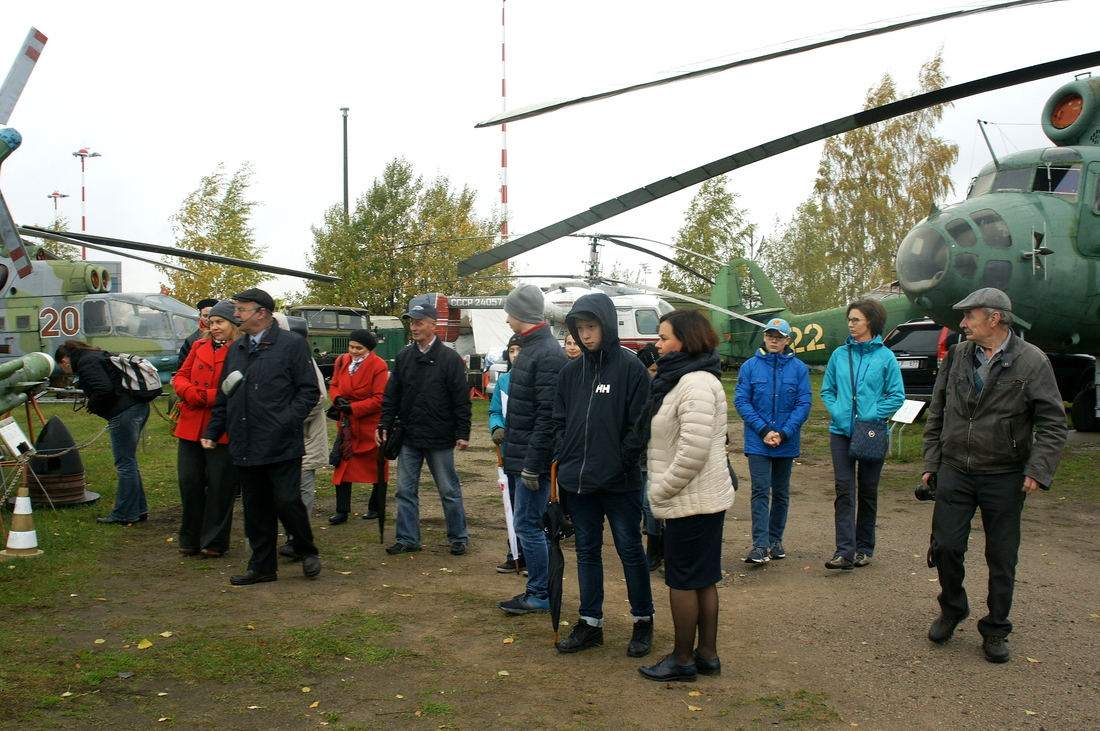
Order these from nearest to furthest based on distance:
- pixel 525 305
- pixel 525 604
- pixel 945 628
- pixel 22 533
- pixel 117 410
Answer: pixel 945 628
pixel 525 604
pixel 525 305
pixel 22 533
pixel 117 410

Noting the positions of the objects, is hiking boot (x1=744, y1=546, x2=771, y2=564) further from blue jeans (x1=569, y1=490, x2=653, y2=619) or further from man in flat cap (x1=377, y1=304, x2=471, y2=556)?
man in flat cap (x1=377, y1=304, x2=471, y2=556)

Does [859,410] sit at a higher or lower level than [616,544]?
higher

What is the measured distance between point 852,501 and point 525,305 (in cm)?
283

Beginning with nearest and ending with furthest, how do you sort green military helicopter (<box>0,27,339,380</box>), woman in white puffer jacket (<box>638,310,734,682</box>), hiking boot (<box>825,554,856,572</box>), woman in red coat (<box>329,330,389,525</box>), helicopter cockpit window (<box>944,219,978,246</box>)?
1. woman in white puffer jacket (<box>638,310,734,682</box>)
2. hiking boot (<box>825,554,856,572</box>)
3. woman in red coat (<box>329,330,389,525</box>)
4. helicopter cockpit window (<box>944,219,978,246</box>)
5. green military helicopter (<box>0,27,339,380</box>)

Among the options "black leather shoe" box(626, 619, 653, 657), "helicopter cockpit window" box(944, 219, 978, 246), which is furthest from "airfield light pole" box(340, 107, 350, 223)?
"black leather shoe" box(626, 619, 653, 657)

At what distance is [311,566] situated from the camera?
5973mm

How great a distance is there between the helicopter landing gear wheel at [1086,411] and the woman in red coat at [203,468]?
11.9 meters

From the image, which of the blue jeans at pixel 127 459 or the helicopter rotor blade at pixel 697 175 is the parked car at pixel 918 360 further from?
the blue jeans at pixel 127 459

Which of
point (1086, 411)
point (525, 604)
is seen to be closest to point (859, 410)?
point (525, 604)

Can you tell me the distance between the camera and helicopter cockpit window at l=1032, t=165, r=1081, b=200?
421 inches

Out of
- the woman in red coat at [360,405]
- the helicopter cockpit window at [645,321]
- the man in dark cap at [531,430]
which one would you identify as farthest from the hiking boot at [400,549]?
the helicopter cockpit window at [645,321]

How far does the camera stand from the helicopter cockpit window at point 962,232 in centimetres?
1027

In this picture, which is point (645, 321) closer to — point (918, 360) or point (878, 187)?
point (918, 360)

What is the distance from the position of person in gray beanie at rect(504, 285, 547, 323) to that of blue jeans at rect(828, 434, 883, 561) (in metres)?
2.45
